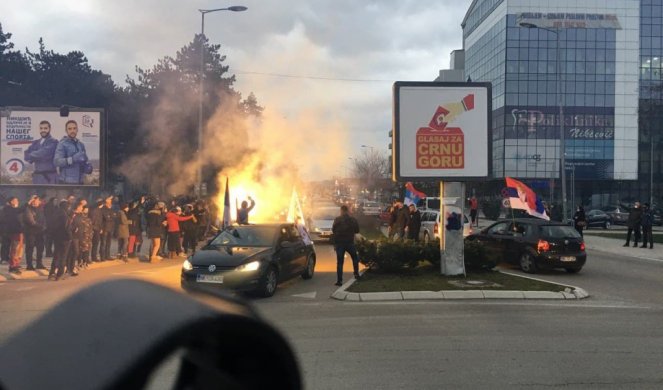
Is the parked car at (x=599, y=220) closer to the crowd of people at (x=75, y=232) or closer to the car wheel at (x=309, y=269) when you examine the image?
the crowd of people at (x=75, y=232)

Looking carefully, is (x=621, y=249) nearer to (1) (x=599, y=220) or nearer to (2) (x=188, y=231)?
(2) (x=188, y=231)

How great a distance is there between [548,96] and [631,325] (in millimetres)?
57670

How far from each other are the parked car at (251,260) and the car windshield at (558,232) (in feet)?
18.1

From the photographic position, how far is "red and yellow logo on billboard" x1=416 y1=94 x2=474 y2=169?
446 inches

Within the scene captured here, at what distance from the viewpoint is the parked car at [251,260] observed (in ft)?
28.1

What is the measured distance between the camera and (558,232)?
12.1 m

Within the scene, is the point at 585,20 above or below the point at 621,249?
above

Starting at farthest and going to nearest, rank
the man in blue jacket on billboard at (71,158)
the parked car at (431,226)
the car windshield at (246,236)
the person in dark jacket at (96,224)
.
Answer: the parked car at (431,226)
the man in blue jacket on billboard at (71,158)
the person in dark jacket at (96,224)
the car windshield at (246,236)

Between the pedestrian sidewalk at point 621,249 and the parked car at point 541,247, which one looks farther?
the pedestrian sidewalk at point 621,249

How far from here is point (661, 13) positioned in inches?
2307

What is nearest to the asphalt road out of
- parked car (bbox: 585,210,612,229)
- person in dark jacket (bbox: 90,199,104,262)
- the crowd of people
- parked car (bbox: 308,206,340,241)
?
the crowd of people

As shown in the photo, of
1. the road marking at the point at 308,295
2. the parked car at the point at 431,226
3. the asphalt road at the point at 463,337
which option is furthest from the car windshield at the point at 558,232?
the parked car at the point at 431,226

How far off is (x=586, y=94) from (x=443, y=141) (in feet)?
184

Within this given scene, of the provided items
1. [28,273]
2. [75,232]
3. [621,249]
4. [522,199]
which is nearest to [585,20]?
[621,249]
